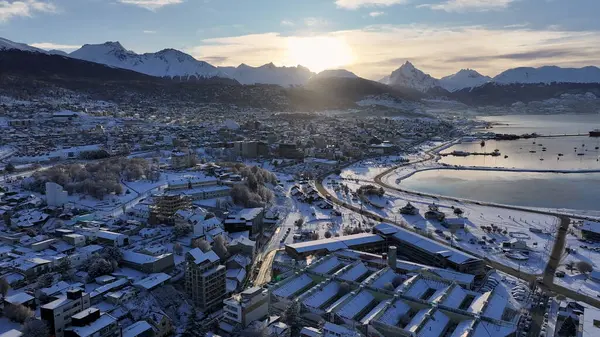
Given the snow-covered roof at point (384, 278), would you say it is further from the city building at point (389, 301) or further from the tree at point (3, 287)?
the tree at point (3, 287)

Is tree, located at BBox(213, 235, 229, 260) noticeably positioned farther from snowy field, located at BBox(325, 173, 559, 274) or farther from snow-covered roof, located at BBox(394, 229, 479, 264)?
snowy field, located at BBox(325, 173, 559, 274)

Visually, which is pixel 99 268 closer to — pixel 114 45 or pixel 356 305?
pixel 356 305

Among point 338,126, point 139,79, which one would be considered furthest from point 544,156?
point 139,79

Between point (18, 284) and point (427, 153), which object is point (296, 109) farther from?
point (18, 284)

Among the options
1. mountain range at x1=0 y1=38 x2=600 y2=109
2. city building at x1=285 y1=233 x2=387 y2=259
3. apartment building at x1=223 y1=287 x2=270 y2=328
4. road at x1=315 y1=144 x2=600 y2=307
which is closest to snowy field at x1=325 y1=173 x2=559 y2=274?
road at x1=315 y1=144 x2=600 y2=307

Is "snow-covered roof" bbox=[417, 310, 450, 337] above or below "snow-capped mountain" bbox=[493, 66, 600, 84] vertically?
below

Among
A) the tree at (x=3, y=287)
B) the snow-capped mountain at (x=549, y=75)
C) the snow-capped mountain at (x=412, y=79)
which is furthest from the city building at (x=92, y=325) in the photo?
the snow-capped mountain at (x=549, y=75)
